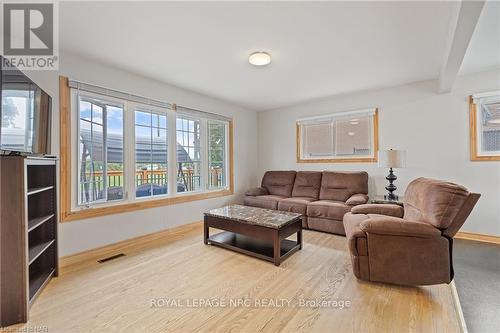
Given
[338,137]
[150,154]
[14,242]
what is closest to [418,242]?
[338,137]

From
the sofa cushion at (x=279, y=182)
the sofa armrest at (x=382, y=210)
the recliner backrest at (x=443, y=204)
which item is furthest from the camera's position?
the sofa cushion at (x=279, y=182)

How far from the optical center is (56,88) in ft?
8.21

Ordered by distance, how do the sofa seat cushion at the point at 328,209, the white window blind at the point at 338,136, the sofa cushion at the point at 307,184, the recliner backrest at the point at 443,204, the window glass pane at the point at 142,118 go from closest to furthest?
the recliner backrest at the point at 443,204 < the window glass pane at the point at 142,118 < the sofa seat cushion at the point at 328,209 < the white window blind at the point at 338,136 < the sofa cushion at the point at 307,184

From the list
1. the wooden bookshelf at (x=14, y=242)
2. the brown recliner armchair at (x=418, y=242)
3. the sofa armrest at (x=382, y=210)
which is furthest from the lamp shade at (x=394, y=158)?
the wooden bookshelf at (x=14, y=242)

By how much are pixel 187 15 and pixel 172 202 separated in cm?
260

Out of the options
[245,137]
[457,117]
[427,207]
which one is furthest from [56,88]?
[457,117]

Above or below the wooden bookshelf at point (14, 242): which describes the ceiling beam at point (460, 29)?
above

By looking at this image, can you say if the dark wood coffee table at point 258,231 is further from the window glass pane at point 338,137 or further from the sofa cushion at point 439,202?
the window glass pane at point 338,137

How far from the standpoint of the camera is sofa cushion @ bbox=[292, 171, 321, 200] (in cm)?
427

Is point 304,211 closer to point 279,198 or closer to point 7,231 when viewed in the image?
point 279,198

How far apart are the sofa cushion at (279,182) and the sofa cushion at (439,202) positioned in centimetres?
240

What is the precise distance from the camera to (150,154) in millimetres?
3398

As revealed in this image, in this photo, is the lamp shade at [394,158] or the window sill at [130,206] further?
the lamp shade at [394,158]

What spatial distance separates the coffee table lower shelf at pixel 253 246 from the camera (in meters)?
2.62
